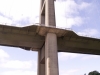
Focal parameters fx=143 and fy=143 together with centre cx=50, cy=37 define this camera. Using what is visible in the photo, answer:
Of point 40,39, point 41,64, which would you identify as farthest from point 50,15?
point 41,64

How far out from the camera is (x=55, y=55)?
75.5ft

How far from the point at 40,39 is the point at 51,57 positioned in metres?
6.02

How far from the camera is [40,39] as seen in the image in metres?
27.5

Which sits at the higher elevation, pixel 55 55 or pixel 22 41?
pixel 22 41

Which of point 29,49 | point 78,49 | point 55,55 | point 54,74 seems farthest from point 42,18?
point 54,74

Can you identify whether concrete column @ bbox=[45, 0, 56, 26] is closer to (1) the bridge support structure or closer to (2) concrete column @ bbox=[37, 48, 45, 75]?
(1) the bridge support structure

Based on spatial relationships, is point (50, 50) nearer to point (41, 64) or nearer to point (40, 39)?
point (40, 39)

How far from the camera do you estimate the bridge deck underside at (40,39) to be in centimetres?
2530

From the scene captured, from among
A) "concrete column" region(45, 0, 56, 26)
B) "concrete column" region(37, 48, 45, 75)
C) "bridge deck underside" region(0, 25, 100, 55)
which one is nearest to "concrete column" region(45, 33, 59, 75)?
"bridge deck underside" region(0, 25, 100, 55)

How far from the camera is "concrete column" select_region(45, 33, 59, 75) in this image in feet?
71.6

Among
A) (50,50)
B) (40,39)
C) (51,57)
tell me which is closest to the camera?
(51,57)

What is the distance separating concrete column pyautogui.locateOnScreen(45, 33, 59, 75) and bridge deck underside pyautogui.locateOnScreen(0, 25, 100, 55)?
140 centimetres

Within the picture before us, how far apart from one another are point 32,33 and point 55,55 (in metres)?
6.61

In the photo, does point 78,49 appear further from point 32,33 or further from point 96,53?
point 32,33
